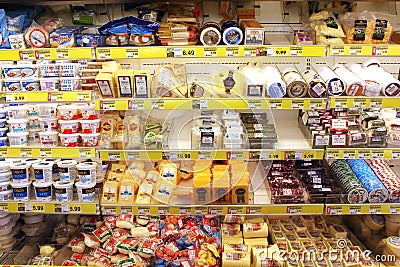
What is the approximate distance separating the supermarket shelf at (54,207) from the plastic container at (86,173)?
15cm

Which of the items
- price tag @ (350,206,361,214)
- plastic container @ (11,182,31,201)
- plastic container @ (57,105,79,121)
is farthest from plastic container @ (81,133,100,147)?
price tag @ (350,206,361,214)

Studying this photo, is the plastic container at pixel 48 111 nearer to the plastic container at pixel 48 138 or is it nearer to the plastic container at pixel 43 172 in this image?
the plastic container at pixel 48 138

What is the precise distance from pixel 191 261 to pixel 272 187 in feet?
2.31

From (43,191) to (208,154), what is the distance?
1095mm

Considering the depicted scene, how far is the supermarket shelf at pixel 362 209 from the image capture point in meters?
2.78

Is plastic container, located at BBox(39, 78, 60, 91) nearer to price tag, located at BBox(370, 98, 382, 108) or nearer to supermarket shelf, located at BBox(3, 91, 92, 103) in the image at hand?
supermarket shelf, located at BBox(3, 91, 92, 103)

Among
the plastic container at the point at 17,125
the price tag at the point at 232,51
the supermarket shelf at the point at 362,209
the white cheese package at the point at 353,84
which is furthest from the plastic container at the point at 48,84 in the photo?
the supermarket shelf at the point at 362,209

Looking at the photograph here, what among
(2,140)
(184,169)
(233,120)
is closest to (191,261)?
(184,169)

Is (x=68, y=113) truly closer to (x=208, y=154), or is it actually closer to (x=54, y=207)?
(x=54, y=207)

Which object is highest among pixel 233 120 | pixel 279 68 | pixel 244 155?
pixel 279 68

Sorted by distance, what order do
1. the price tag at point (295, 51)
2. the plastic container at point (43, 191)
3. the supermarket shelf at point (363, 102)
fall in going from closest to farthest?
the price tag at point (295, 51) < the supermarket shelf at point (363, 102) < the plastic container at point (43, 191)

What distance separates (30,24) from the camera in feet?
9.23

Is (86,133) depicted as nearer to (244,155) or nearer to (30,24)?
(30,24)

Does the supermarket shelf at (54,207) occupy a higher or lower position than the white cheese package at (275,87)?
lower
